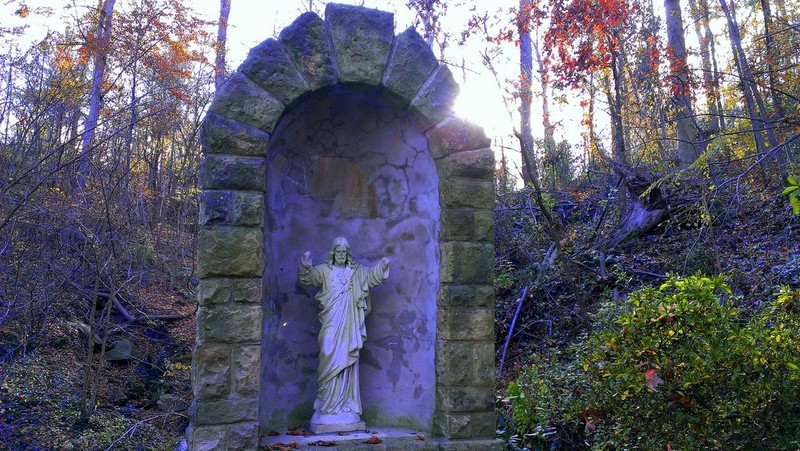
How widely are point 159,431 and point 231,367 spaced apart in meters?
3.59

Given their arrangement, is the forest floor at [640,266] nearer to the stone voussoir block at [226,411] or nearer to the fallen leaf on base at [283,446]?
the fallen leaf on base at [283,446]

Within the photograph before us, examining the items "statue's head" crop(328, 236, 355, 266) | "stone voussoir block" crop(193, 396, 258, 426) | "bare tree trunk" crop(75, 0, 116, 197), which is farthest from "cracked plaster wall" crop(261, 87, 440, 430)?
"bare tree trunk" crop(75, 0, 116, 197)

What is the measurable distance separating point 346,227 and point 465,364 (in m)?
1.47

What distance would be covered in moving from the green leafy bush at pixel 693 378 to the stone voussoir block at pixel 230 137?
2.63 metres

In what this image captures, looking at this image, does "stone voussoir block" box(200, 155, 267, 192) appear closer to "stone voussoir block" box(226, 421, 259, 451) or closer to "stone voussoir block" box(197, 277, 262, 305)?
"stone voussoir block" box(197, 277, 262, 305)

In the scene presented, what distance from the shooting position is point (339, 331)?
15.1 feet

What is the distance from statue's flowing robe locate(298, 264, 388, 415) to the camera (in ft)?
15.0

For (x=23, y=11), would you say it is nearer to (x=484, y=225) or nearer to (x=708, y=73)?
(x=484, y=225)

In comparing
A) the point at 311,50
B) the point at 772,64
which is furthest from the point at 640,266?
the point at 311,50

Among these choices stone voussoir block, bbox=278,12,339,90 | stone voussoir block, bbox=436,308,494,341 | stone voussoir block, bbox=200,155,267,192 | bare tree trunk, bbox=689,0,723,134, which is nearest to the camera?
stone voussoir block, bbox=200,155,267,192

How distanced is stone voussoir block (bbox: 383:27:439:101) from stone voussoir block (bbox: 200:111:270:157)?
984 millimetres

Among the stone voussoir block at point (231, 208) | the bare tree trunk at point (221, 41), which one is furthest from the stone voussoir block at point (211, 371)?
the bare tree trunk at point (221, 41)

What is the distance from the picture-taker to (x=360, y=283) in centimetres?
475

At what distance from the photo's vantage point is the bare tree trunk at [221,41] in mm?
12117
